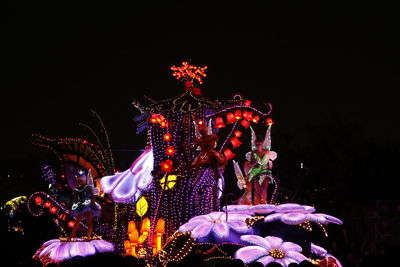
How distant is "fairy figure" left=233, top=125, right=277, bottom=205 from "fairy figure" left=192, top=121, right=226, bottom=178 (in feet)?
2.32

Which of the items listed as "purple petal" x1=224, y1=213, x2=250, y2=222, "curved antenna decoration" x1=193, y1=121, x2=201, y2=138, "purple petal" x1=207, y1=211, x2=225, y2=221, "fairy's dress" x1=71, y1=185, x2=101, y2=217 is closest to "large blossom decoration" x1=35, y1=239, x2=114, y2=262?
"fairy's dress" x1=71, y1=185, x2=101, y2=217

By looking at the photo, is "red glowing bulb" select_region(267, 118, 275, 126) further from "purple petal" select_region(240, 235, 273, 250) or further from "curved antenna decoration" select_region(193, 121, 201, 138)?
"purple petal" select_region(240, 235, 273, 250)

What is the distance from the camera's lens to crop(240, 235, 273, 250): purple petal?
37.3 ft

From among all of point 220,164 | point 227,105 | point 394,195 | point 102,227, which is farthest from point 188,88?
point 394,195

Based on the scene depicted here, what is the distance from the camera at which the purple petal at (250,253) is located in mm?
10951

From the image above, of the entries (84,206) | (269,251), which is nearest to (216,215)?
(269,251)

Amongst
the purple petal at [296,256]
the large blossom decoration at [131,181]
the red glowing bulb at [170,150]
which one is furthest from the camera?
the large blossom decoration at [131,181]

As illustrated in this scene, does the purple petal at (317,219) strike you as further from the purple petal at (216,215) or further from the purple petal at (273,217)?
the purple petal at (216,215)

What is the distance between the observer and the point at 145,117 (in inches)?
551

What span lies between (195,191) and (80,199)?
2.73m

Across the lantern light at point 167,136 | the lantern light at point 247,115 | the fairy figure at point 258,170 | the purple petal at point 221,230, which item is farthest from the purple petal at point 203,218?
the lantern light at point 247,115

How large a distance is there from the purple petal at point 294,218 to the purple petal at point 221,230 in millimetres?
1255

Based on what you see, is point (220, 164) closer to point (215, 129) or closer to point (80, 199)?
point (215, 129)

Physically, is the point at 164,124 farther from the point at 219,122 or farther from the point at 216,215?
the point at 216,215
